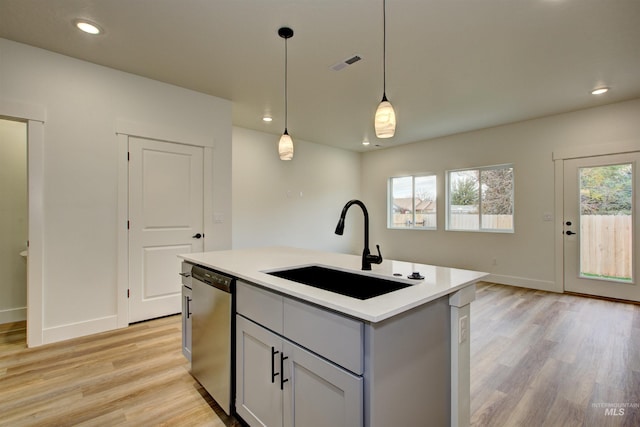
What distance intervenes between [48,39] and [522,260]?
21.7 feet

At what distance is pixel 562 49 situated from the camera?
2.74 metres

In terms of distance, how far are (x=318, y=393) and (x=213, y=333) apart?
3.11 feet

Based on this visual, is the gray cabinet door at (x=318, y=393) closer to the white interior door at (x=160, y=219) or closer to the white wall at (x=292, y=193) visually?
the white interior door at (x=160, y=219)

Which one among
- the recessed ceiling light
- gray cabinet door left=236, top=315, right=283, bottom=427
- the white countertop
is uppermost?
the recessed ceiling light

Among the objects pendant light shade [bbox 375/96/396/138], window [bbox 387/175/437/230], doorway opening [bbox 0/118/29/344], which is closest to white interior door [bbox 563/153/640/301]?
window [bbox 387/175/437/230]

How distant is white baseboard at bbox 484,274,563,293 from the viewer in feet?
15.0

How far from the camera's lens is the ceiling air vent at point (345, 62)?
2896 mm

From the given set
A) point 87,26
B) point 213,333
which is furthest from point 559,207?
point 87,26

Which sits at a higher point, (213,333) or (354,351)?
(354,351)

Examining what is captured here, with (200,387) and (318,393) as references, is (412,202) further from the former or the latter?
(318,393)

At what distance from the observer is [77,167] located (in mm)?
2932

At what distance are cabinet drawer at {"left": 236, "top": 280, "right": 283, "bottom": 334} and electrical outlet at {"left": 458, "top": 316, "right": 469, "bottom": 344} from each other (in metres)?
0.88

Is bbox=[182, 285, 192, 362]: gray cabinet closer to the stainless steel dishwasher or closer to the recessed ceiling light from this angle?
the stainless steel dishwasher

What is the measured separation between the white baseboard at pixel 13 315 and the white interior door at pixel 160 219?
134 centimetres
